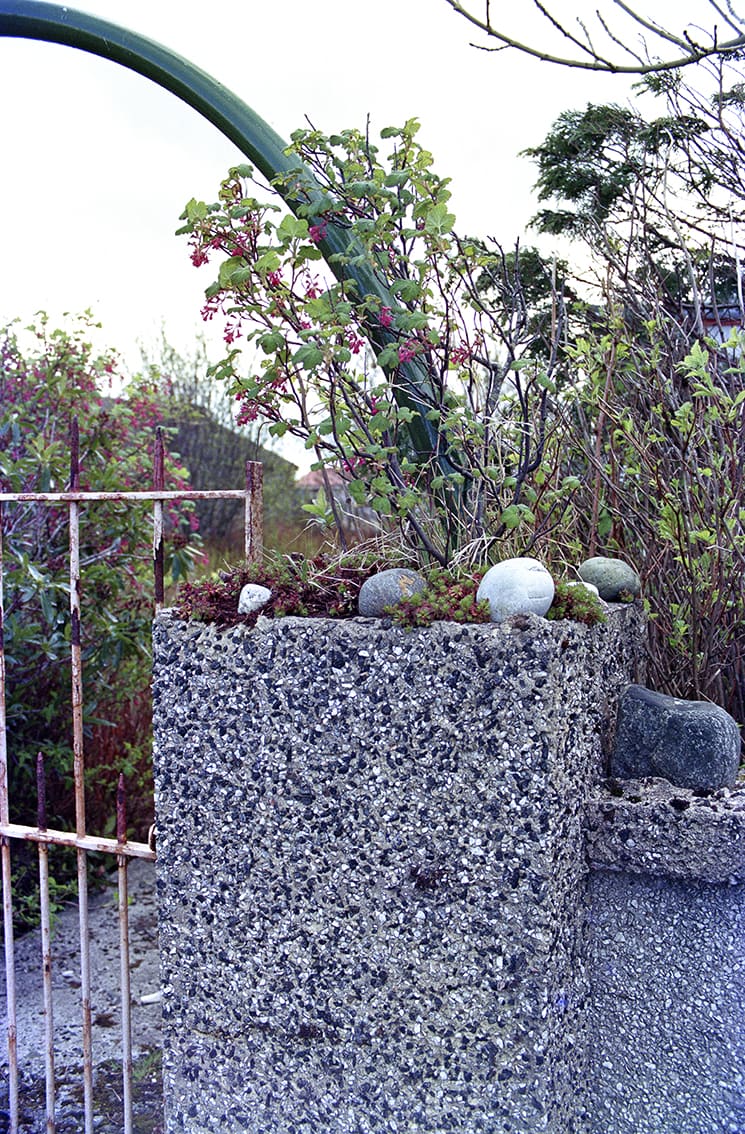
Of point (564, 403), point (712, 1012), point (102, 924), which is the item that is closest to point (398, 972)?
point (712, 1012)

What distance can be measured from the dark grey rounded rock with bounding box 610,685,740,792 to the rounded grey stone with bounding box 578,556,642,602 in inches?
15.0

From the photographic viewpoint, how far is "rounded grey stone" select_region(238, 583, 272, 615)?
7.12 feet

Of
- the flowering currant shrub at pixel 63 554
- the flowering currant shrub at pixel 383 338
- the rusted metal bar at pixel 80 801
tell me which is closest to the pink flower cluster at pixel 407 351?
the flowering currant shrub at pixel 383 338

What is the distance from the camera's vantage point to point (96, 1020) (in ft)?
11.2

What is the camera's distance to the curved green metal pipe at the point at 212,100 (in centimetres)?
247

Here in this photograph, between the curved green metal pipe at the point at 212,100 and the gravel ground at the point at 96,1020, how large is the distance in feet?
7.03

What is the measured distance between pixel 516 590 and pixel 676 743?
0.62 metres

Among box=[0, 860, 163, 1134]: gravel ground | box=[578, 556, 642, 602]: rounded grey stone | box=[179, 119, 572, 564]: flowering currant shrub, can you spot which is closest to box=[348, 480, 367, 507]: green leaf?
box=[179, 119, 572, 564]: flowering currant shrub

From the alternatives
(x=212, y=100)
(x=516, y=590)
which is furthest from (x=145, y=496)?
(x=212, y=100)

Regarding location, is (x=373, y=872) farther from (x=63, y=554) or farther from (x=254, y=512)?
(x=63, y=554)

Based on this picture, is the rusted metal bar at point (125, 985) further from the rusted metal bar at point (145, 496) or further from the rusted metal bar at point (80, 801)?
the rusted metal bar at point (145, 496)

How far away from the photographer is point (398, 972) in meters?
1.97

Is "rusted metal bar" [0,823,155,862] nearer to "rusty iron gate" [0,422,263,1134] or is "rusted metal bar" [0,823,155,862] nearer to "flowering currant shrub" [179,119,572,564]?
"rusty iron gate" [0,422,263,1134]

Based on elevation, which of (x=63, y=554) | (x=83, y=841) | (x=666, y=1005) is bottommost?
(x=666, y=1005)
